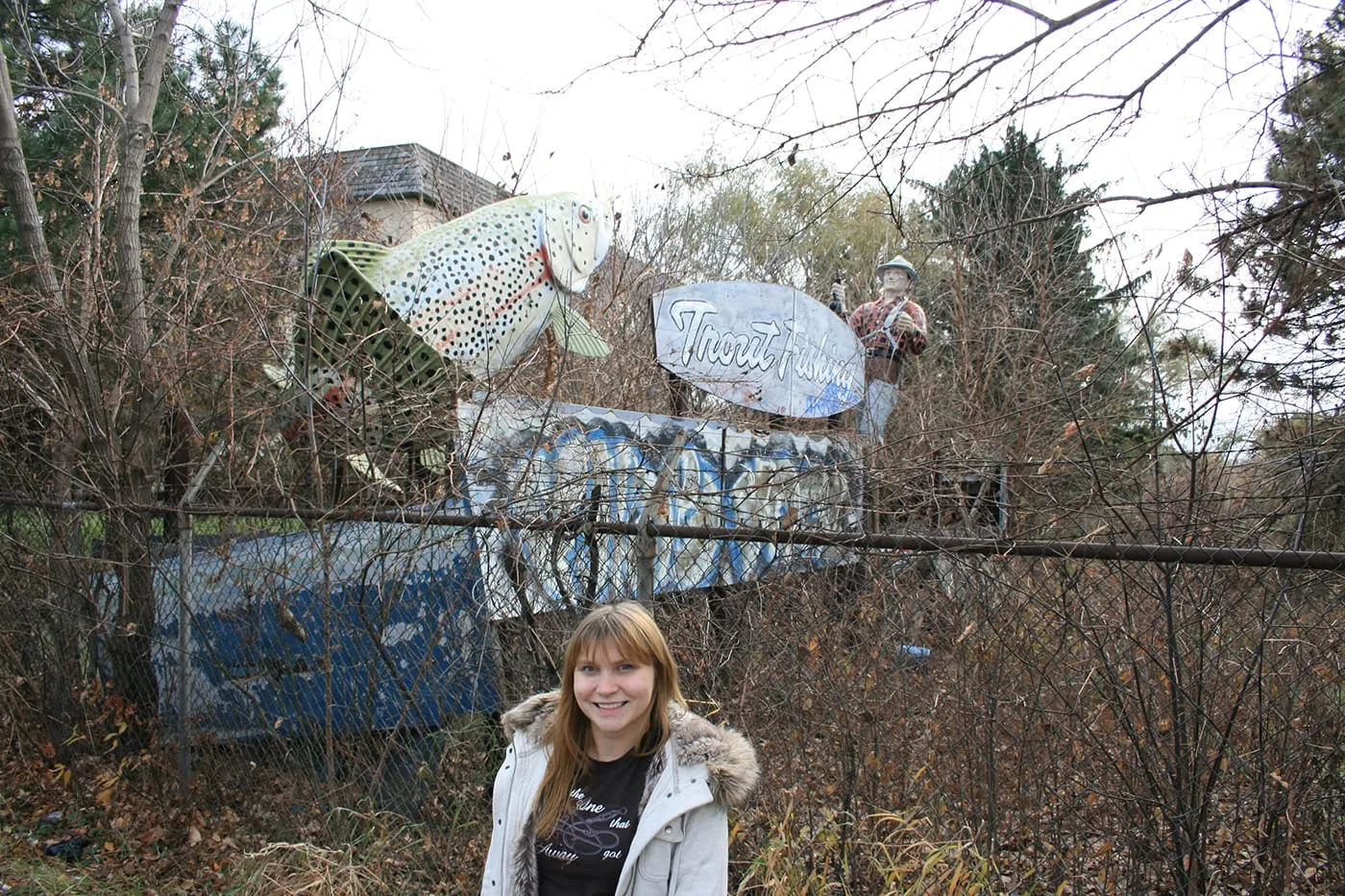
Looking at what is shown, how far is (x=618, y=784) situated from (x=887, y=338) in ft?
22.1

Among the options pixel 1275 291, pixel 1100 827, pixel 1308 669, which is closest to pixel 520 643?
pixel 1100 827

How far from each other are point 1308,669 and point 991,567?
887 millimetres

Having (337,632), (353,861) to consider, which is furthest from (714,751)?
(337,632)

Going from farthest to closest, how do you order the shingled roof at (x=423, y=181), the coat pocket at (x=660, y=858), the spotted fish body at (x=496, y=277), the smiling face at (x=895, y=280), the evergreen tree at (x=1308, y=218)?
1. the smiling face at (x=895, y=280)
2. the shingled roof at (x=423, y=181)
3. the spotted fish body at (x=496, y=277)
4. the evergreen tree at (x=1308, y=218)
5. the coat pocket at (x=660, y=858)

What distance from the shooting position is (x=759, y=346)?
6785 millimetres

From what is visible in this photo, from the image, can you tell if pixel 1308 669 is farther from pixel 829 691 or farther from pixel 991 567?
pixel 829 691

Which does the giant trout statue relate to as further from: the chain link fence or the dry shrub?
the dry shrub

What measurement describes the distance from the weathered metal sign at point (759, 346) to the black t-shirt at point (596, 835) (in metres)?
4.16

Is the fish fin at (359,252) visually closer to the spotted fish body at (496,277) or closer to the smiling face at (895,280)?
the spotted fish body at (496,277)

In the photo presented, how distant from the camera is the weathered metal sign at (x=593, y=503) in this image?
3801 millimetres

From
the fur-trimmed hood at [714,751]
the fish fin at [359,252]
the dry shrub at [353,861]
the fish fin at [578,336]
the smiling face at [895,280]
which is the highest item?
the smiling face at [895,280]

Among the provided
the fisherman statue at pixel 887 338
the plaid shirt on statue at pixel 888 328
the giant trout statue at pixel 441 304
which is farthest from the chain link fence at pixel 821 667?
the plaid shirt on statue at pixel 888 328

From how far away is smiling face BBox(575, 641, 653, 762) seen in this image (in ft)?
7.50

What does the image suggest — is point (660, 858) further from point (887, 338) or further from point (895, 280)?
point (895, 280)
